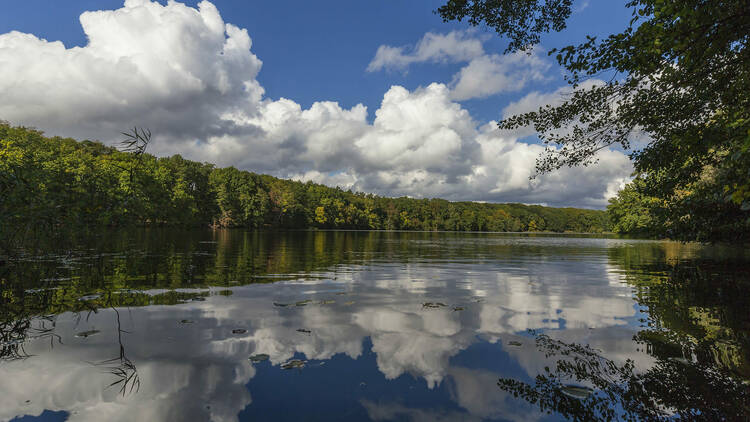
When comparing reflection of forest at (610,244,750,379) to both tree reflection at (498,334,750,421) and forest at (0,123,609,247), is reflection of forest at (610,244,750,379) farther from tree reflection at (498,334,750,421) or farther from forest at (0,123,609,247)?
forest at (0,123,609,247)

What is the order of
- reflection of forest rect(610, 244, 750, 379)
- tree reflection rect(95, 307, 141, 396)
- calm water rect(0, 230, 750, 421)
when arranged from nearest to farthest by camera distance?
calm water rect(0, 230, 750, 421), tree reflection rect(95, 307, 141, 396), reflection of forest rect(610, 244, 750, 379)

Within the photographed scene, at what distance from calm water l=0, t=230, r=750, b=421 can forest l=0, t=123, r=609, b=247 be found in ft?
9.60

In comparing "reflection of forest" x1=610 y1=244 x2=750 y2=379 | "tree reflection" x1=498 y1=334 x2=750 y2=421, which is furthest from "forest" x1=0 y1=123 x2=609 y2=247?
"reflection of forest" x1=610 y1=244 x2=750 y2=379

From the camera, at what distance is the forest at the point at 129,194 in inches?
408

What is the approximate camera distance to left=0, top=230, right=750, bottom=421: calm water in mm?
5621

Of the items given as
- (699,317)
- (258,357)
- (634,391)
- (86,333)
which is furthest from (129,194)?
(699,317)

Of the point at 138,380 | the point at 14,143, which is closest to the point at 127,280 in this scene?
the point at 138,380

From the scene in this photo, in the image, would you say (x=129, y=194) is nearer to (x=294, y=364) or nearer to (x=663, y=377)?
(x=294, y=364)

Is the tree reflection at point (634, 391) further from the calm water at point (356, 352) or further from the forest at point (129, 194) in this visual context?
the forest at point (129, 194)

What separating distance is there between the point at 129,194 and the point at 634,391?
37.3 feet

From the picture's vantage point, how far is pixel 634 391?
6.03 metres

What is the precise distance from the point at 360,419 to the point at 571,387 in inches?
147

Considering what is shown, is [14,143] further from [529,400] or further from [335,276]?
[529,400]

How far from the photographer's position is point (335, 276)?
19.5 meters
